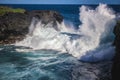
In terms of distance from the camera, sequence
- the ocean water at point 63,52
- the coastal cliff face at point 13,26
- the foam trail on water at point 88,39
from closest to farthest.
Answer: the ocean water at point 63,52, the foam trail on water at point 88,39, the coastal cliff face at point 13,26

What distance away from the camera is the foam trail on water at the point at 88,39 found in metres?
20.4

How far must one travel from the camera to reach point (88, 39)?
2403cm

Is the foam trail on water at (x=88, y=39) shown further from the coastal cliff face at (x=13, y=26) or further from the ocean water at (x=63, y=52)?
the coastal cliff face at (x=13, y=26)

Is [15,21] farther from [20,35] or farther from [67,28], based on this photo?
[67,28]

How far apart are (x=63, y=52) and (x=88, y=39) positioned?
2.94m

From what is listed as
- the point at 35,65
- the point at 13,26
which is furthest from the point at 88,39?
the point at 13,26

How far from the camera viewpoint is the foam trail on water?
66.9 feet

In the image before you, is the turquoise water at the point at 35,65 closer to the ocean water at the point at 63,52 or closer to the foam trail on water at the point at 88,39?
the ocean water at the point at 63,52

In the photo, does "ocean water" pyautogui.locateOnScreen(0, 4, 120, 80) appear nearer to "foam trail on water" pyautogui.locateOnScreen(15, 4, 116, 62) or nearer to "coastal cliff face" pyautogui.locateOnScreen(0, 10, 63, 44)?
"foam trail on water" pyautogui.locateOnScreen(15, 4, 116, 62)

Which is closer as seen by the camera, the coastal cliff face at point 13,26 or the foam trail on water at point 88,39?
the foam trail on water at point 88,39

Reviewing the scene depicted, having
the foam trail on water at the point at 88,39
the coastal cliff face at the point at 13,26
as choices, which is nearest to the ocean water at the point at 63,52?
the foam trail on water at the point at 88,39

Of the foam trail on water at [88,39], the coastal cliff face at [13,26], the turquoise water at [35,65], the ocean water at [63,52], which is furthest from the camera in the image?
the coastal cliff face at [13,26]

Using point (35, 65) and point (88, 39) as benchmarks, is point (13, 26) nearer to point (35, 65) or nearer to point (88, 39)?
point (88, 39)

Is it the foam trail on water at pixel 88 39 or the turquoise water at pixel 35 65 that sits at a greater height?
the foam trail on water at pixel 88 39
